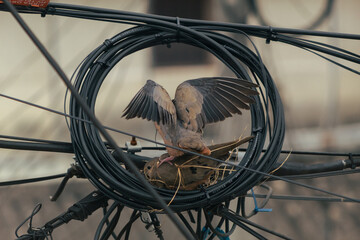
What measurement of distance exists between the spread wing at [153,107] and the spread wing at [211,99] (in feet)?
0.25

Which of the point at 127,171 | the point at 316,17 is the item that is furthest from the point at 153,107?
the point at 316,17

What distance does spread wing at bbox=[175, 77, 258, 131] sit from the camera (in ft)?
10.1

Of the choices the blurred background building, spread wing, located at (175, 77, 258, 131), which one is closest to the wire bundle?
spread wing, located at (175, 77, 258, 131)

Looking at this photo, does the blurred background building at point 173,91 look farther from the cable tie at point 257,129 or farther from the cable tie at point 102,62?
the cable tie at point 257,129

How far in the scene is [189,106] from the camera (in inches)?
122

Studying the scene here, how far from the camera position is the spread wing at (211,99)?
3.09 metres

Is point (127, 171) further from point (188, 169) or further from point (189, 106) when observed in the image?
point (189, 106)

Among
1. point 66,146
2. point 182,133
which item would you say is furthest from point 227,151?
point 66,146

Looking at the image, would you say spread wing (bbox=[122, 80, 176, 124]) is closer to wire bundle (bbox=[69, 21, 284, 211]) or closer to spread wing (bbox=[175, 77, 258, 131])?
spread wing (bbox=[175, 77, 258, 131])

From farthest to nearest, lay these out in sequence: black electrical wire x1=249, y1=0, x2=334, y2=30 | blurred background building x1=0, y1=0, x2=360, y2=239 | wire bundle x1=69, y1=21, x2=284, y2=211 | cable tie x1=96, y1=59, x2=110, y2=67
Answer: black electrical wire x1=249, y1=0, x2=334, y2=30
blurred background building x1=0, y1=0, x2=360, y2=239
cable tie x1=96, y1=59, x2=110, y2=67
wire bundle x1=69, y1=21, x2=284, y2=211

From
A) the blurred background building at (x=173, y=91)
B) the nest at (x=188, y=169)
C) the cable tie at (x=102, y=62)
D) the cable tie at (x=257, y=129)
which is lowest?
the nest at (x=188, y=169)

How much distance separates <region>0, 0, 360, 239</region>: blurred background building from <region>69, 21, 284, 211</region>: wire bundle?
343 centimetres

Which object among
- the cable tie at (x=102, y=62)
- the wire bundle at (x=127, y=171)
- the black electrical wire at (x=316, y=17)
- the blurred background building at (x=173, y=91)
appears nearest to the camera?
the wire bundle at (x=127, y=171)

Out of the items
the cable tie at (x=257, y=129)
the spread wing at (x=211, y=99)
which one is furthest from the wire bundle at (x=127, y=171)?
the spread wing at (x=211, y=99)
